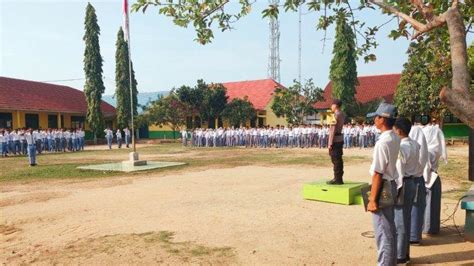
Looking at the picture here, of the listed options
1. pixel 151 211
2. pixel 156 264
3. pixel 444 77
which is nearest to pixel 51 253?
pixel 156 264

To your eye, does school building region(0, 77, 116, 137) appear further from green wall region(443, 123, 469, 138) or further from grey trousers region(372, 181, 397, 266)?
grey trousers region(372, 181, 397, 266)

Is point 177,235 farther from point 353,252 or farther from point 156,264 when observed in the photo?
point 353,252

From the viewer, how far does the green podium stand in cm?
780

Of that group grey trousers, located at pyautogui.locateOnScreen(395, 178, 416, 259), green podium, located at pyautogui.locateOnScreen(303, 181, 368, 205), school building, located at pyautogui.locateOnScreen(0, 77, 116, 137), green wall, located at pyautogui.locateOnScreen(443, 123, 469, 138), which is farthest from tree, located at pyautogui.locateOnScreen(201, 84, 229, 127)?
grey trousers, located at pyautogui.locateOnScreen(395, 178, 416, 259)

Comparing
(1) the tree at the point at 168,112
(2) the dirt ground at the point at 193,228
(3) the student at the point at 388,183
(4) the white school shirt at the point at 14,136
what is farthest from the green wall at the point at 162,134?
(3) the student at the point at 388,183

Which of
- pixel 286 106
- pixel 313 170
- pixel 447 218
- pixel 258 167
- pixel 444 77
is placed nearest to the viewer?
pixel 444 77

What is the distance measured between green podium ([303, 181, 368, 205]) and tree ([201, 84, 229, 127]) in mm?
26123

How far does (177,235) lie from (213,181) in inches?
208

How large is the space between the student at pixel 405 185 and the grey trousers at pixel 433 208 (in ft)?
2.97

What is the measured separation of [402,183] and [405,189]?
175 millimetres

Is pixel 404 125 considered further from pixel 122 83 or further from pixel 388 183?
pixel 122 83

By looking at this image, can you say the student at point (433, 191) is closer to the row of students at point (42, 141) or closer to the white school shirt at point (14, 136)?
the row of students at point (42, 141)

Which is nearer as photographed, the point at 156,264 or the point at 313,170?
the point at 156,264

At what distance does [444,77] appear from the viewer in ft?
16.7
